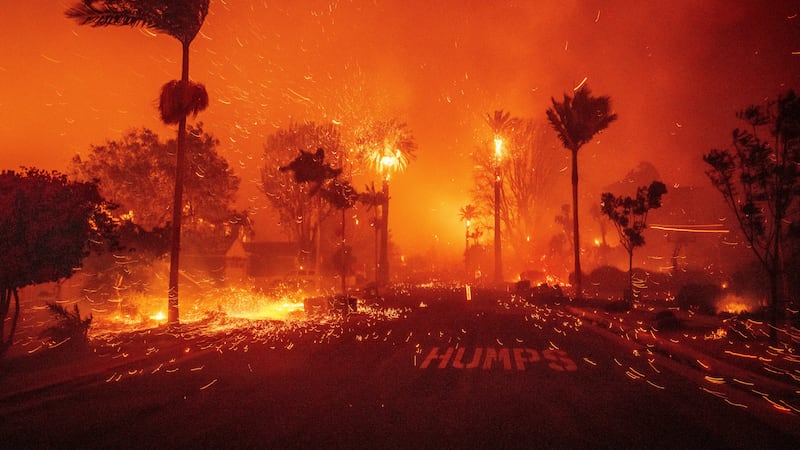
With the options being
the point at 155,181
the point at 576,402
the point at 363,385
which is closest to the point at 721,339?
the point at 576,402

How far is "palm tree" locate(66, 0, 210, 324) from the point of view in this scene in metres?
18.3

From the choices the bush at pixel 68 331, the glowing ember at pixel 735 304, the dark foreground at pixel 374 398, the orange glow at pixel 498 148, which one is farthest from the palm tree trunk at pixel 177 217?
the orange glow at pixel 498 148

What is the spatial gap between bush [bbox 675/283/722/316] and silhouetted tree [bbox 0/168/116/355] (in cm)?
2266

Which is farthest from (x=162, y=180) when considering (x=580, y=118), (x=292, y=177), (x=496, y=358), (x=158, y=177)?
(x=496, y=358)

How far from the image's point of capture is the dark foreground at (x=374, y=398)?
6.83m

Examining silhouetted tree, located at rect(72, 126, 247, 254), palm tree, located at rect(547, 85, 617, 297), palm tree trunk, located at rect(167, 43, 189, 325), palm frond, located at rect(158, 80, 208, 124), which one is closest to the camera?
palm tree trunk, located at rect(167, 43, 189, 325)

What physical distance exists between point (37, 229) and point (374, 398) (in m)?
7.98

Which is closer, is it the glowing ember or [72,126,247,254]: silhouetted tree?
the glowing ember

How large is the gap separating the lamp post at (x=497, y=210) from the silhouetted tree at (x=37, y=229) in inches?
1894

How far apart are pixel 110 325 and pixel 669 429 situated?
18.7 meters

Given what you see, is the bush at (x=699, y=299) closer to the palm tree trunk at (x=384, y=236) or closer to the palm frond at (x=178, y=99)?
the palm frond at (x=178, y=99)

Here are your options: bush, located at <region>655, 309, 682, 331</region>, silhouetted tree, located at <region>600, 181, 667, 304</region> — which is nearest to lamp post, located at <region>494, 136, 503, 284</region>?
silhouetted tree, located at <region>600, 181, 667, 304</region>

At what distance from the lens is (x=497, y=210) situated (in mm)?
58938

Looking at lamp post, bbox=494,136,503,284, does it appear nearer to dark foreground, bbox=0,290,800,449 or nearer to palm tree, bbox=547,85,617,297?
palm tree, bbox=547,85,617,297
